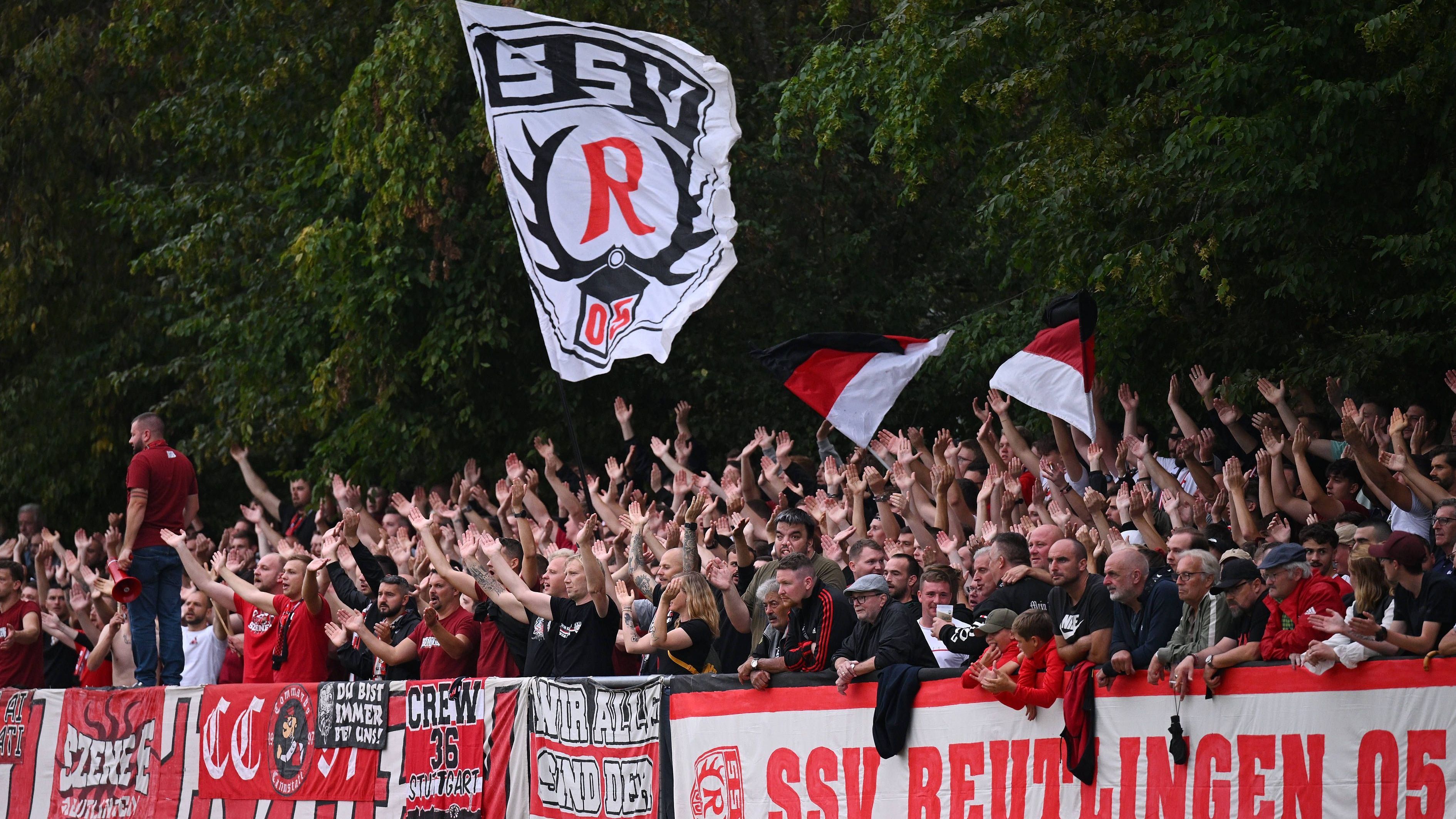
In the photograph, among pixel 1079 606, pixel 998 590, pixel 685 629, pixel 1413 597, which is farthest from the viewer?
pixel 685 629

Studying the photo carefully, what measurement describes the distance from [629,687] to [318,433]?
12.1 metres

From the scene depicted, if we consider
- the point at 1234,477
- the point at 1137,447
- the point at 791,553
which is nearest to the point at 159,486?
the point at 791,553

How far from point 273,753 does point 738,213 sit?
891 cm

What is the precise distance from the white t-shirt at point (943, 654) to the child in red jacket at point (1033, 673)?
46.2 inches

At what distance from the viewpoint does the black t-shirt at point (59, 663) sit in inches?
596

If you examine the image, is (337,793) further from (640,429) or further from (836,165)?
(836,165)

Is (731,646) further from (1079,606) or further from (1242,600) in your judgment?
(1242,600)

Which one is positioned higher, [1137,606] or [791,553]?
[791,553]

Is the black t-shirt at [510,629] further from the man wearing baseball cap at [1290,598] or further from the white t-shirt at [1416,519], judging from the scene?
the white t-shirt at [1416,519]

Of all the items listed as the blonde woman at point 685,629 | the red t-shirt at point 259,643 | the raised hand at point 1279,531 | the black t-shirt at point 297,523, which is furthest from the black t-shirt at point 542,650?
the black t-shirt at point 297,523

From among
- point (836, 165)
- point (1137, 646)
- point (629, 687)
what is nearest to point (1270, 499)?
point (1137, 646)

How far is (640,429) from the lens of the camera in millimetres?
19578

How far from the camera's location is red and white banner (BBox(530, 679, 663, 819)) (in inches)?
386

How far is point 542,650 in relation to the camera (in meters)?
10.8
